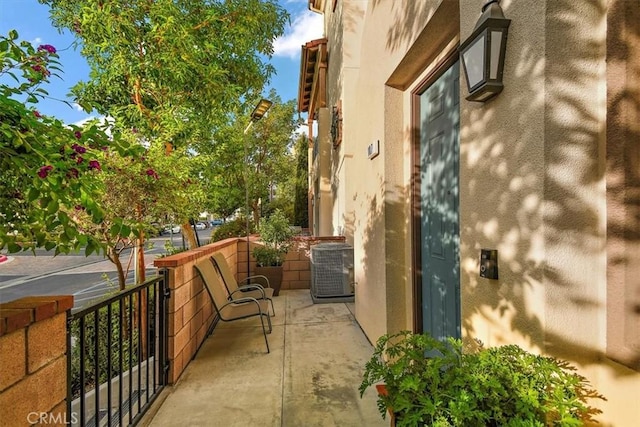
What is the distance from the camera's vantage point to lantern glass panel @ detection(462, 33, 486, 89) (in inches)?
57.7

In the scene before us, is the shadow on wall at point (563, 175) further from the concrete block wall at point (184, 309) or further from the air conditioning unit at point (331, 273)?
the air conditioning unit at point (331, 273)

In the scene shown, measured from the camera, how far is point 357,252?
14.0ft

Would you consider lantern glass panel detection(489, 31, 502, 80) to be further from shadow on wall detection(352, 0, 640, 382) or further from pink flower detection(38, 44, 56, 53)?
pink flower detection(38, 44, 56, 53)

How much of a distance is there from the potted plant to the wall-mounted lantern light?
188 inches

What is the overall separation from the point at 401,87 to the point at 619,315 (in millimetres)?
2518

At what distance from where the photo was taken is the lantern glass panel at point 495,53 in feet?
4.62

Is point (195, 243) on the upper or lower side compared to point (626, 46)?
lower

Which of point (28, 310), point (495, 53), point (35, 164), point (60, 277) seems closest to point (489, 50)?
point (495, 53)

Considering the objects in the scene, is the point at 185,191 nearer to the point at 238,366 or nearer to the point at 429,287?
the point at 238,366

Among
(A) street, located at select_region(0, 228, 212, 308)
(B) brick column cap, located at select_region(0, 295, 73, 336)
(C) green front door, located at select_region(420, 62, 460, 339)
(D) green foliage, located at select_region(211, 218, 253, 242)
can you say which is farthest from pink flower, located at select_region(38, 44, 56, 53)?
(D) green foliage, located at select_region(211, 218, 253, 242)

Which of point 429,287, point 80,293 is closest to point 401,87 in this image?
point 429,287

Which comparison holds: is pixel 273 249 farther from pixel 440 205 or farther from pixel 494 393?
pixel 494 393

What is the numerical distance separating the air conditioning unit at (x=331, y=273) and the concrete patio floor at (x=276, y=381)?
3.22 feet

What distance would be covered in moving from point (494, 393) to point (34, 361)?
5.78ft
